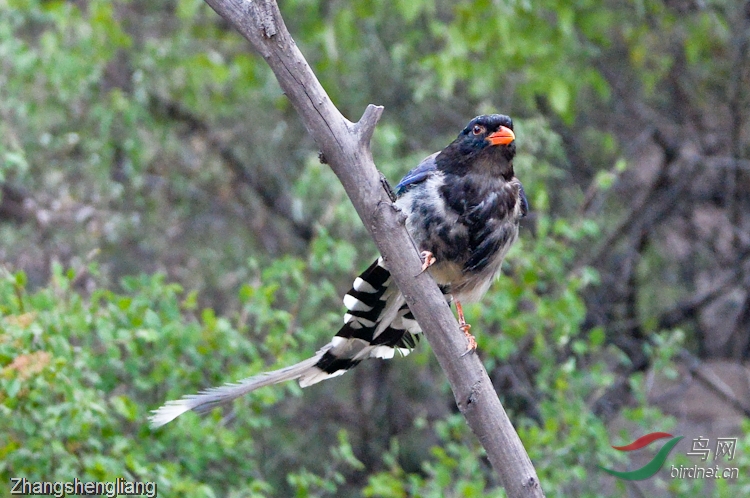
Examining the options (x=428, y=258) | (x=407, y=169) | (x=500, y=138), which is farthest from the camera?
(x=407, y=169)

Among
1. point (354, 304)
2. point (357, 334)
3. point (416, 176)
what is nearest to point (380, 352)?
point (357, 334)

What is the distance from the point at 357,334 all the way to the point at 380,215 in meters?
1.00

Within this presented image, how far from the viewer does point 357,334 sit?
11.9ft

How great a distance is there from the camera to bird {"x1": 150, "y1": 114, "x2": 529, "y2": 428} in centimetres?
354

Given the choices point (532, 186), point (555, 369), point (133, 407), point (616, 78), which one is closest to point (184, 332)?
point (133, 407)

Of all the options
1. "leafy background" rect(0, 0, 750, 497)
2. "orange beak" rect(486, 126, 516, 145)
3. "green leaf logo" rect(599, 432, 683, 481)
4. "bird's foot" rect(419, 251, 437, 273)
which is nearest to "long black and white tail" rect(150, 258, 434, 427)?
"bird's foot" rect(419, 251, 437, 273)

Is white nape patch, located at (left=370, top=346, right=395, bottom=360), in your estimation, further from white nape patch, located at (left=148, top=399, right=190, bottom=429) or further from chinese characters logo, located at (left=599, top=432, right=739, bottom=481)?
chinese characters logo, located at (left=599, top=432, right=739, bottom=481)

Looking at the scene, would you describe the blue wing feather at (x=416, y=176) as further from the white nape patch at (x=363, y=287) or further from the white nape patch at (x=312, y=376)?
the white nape patch at (x=312, y=376)

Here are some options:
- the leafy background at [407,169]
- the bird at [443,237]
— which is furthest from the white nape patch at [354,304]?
the leafy background at [407,169]

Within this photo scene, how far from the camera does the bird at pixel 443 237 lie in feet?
11.6

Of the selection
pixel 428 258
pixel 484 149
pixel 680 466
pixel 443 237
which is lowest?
pixel 680 466

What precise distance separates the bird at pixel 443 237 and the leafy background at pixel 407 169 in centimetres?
91

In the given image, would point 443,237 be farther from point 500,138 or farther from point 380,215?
point 380,215

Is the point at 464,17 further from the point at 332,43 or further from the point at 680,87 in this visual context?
the point at 680,87
